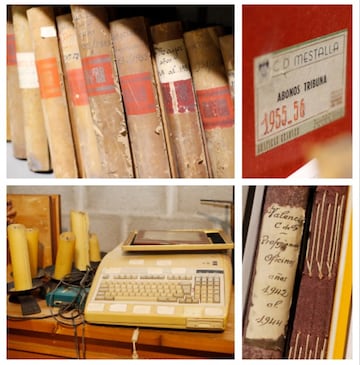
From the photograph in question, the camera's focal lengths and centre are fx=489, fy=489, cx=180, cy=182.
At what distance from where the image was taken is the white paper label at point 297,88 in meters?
0.95

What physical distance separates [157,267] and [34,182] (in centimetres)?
31

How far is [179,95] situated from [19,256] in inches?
18.8

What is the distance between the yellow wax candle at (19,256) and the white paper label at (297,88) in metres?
0.53

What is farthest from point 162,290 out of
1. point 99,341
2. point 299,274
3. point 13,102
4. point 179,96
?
point 13,102

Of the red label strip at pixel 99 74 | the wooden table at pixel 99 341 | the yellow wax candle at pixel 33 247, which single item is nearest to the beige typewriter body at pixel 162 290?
the wooden table at pixel 99 341

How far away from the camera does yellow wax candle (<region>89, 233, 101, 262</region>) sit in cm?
110

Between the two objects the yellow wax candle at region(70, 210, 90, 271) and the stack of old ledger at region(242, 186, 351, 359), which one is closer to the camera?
the stack of old ledger at region(242, 186, 351, 359)

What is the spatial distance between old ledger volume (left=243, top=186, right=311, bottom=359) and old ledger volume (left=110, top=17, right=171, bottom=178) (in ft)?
0.84

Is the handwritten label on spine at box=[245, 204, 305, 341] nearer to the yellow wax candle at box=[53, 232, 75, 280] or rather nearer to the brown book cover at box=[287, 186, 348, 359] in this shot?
the brown book cover at box=[287, 186, 348, 359]

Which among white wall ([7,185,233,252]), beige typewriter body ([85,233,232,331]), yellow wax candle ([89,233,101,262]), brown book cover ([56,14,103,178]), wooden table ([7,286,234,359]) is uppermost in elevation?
brown book cover ([56,14,103,178])

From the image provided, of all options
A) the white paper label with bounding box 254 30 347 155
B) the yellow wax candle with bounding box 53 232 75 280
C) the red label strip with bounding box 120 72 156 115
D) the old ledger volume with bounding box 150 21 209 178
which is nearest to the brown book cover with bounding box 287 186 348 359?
the white paper label with bounding box 254 30 347 155

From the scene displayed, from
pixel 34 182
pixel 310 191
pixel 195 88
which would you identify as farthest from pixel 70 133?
pixel 310 191

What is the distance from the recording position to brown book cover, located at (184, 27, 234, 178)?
931mm

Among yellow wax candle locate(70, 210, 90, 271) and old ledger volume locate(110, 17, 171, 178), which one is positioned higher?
old ledger volume locate(110, 17, 171, 178)
